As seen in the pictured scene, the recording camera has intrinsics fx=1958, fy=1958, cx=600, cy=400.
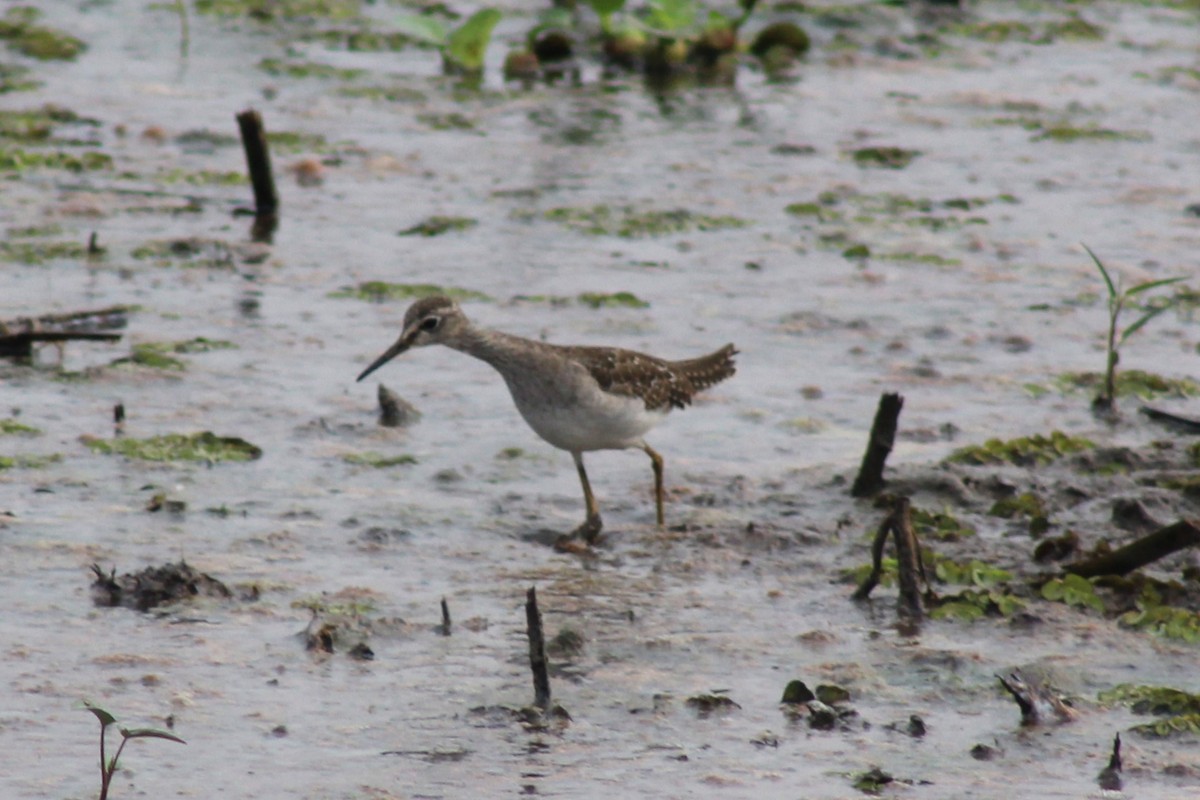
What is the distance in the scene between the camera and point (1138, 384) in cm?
875

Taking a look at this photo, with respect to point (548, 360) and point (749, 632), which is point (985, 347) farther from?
point (749, 632)

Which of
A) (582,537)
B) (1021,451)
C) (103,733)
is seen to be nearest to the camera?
(103,733)

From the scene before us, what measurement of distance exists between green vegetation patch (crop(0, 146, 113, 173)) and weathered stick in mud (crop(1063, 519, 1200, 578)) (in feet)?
23.4

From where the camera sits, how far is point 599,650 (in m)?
6.01

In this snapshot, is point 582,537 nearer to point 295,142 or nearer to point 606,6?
point 295,142

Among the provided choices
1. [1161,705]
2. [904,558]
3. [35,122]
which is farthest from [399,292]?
[1161,705]

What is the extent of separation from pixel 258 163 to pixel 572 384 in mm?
4213

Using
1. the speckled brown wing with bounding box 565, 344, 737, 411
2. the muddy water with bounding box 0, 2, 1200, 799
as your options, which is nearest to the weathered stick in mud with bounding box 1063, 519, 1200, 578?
the muddy water with bounding box 0, 2, 1200, 799

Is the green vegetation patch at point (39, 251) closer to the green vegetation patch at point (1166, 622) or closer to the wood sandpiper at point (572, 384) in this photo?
the wood sandpiper at point (572, 384)

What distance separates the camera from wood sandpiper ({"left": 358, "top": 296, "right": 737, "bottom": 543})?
7.20 metres

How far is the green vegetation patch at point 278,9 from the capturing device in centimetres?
1597

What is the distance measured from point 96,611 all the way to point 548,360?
202 cm

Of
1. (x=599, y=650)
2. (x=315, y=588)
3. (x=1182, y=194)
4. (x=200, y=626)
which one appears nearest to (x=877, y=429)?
(x=599, y=650)

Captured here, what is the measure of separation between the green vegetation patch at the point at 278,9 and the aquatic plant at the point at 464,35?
1.87 metres
